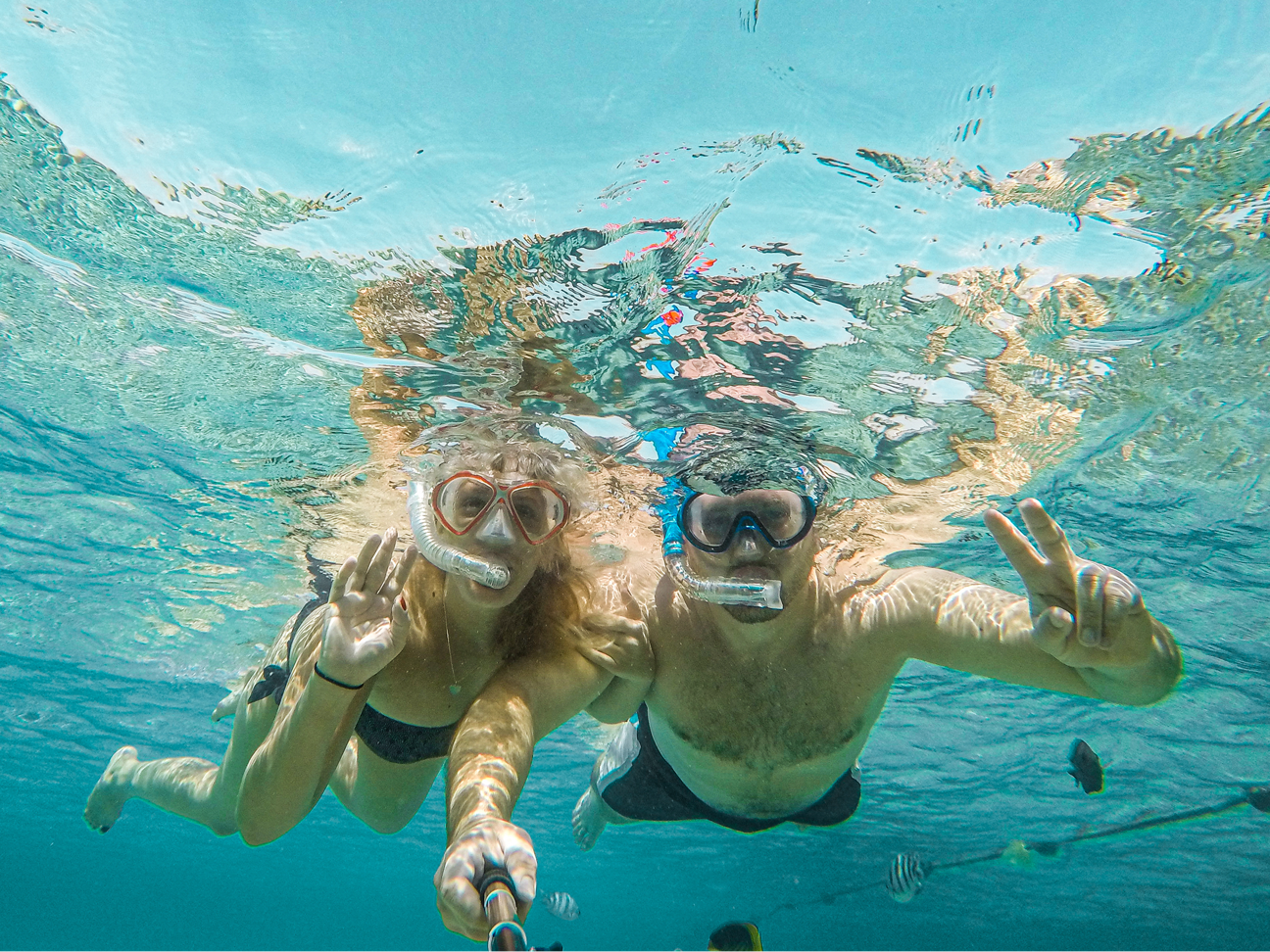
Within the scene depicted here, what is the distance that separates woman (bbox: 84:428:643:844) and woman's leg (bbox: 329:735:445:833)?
1.1 inches

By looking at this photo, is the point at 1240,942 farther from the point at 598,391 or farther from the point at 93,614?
the point at 93,614

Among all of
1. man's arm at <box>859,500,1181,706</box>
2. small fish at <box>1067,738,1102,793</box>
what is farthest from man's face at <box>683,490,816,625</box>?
small fish at <box>1067,738,1102,793</box>

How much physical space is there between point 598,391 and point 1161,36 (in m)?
4.99

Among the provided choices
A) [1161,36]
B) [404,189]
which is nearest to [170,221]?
[404,189]

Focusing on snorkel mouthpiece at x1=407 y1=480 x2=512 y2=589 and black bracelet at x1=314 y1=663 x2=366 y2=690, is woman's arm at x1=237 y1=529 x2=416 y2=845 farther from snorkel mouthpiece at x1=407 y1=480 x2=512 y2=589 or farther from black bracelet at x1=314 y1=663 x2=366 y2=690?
snorkel mouthpiece at x1=407 y1=480 x2=512 y2=589

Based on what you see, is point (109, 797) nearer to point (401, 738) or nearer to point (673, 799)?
point (401, 738)

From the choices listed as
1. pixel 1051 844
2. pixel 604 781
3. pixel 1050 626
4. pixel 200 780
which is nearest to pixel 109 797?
pixel 200 780

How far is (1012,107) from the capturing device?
4254mm

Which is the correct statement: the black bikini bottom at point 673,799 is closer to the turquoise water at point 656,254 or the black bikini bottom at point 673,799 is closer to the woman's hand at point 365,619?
the turquoise water at point 656,254

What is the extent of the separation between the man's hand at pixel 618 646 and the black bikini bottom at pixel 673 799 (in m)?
1.45

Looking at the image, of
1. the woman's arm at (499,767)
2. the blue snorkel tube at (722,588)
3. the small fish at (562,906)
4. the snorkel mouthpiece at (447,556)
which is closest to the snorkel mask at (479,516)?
the snorkel mouthpiece at (447,556)

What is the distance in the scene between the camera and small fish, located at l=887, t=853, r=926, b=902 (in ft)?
40.8

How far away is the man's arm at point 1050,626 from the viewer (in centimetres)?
381

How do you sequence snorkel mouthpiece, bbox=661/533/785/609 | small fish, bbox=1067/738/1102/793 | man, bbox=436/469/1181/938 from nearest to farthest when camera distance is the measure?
1. man, bbox=436/469/1181/938
2. snorkel mouthpiece, bbox=661/533/785/609
3. small fish, bbox=1067/738/1102/793
